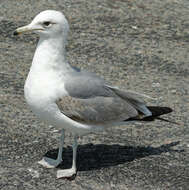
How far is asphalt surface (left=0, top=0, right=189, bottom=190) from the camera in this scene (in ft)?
18.7

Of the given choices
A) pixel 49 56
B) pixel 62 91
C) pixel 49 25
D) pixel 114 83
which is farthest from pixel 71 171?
pixel 114 83

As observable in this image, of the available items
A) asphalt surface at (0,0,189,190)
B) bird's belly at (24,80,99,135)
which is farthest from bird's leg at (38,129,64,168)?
bird's belly at (24,80,99,135)

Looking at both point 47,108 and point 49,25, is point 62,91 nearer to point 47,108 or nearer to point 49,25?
point 47,108

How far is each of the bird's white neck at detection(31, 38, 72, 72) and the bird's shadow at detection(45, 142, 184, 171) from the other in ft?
3.82

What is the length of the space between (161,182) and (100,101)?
1102 mm

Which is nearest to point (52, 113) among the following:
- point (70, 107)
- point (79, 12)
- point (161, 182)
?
point (70, 107)

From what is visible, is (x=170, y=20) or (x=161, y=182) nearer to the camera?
(x=161, y=182)

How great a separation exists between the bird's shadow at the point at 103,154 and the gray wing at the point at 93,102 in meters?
0.57

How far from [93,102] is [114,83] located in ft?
8.64

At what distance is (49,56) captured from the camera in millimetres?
5355

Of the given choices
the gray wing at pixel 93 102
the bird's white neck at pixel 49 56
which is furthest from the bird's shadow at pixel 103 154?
the bird's white neck at pixel 49 56

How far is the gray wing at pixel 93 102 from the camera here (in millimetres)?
5336

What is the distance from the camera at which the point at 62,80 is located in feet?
17.4

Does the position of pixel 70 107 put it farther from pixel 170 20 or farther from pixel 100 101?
pixel 170 20
